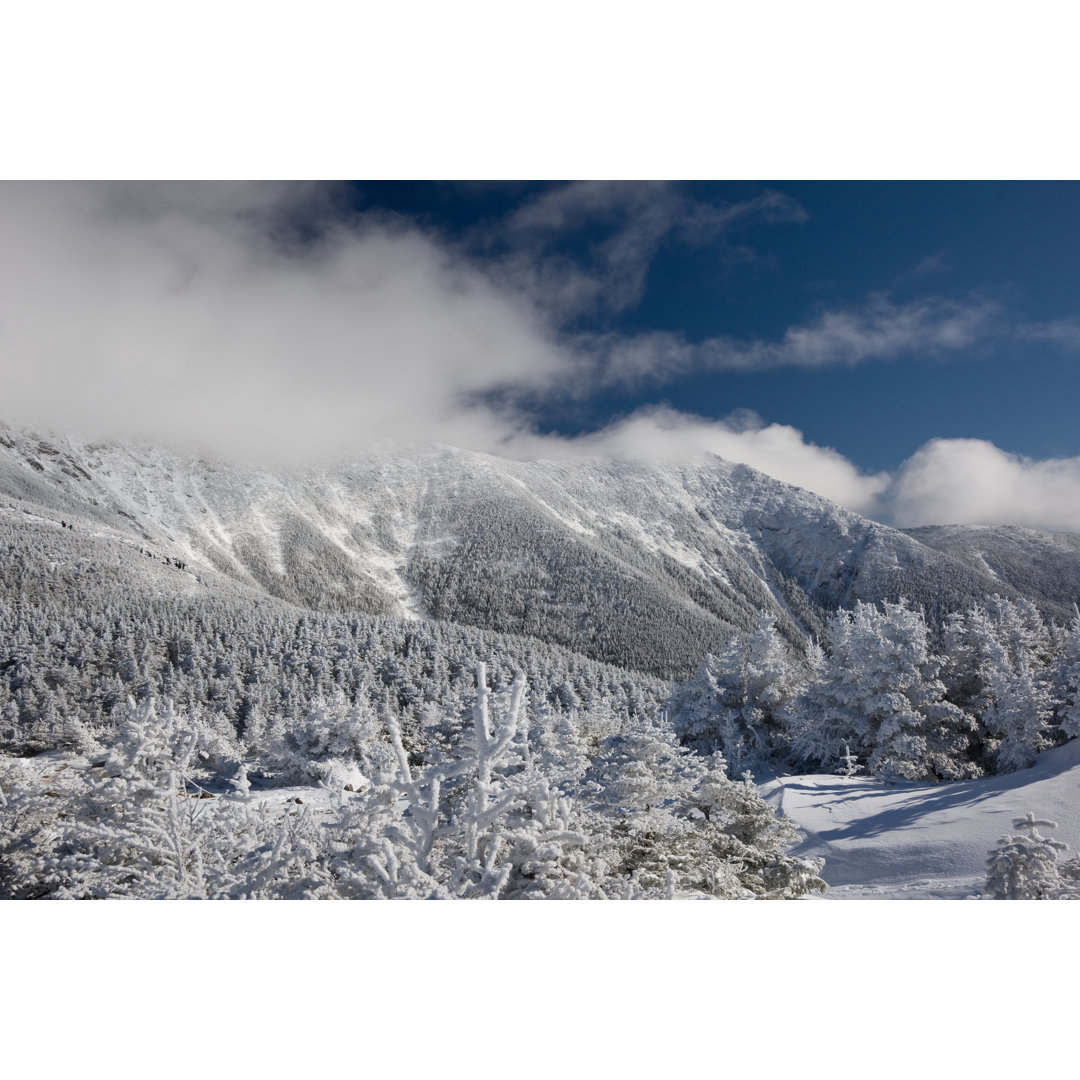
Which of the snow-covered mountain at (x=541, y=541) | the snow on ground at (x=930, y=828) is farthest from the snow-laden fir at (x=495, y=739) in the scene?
the snow-covered mountain at (x=541, y=541)

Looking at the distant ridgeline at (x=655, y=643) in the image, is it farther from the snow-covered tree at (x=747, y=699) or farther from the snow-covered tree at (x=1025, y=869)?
the snow-covered tree at (x=1025, y=869)

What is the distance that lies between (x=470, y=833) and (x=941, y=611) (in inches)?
2692

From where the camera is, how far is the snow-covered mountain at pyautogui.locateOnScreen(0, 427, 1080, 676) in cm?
3338

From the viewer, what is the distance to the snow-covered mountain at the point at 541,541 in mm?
33375

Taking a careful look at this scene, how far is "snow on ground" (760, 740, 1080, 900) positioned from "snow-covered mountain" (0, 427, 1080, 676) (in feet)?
21.6

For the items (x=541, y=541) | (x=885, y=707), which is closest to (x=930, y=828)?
(x=885, y=707)

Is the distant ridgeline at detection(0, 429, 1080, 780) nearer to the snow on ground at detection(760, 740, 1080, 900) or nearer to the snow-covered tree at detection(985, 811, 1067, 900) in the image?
the snow on ground at detection(760, 740, 1080, 900)

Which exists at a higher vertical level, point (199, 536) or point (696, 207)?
point (199, 536)

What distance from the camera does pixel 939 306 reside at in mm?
7938

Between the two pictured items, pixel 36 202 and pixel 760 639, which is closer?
pixel 36 202

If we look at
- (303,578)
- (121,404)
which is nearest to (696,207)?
(121,404)

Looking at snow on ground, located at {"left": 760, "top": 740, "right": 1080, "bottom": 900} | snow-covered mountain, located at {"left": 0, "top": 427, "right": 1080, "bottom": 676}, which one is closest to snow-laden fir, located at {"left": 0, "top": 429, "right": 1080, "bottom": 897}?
snow on ground, located at {"left": 760, "top": 740, "right": 1080, "bottom": 900}
